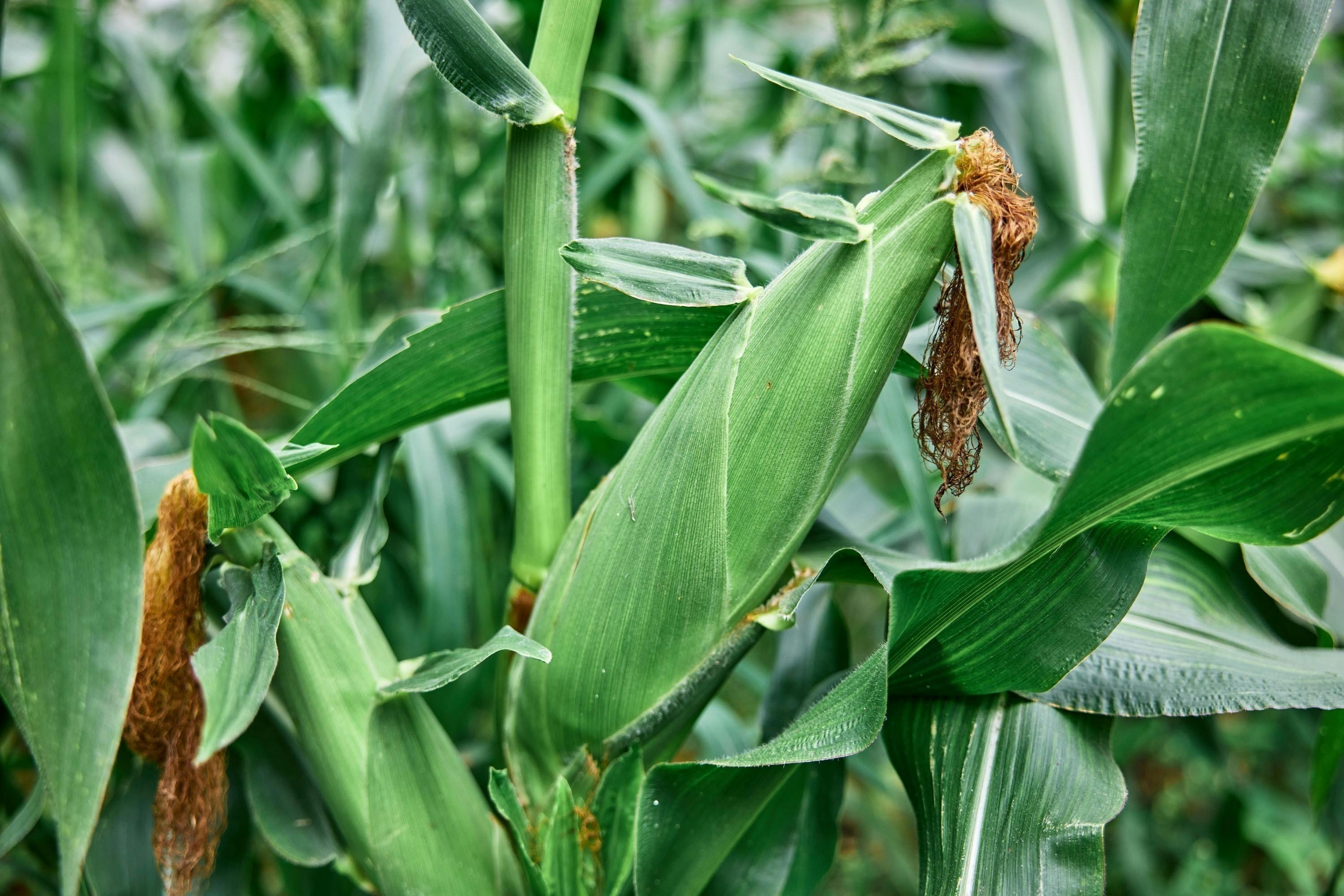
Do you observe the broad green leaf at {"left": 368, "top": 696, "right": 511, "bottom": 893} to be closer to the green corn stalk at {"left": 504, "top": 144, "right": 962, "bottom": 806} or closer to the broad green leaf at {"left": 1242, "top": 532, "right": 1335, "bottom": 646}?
the green corn stalk at {"left": 504, "top": 144, "right": 962, "bottom": 806}

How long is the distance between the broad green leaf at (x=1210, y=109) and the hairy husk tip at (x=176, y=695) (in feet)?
1.23

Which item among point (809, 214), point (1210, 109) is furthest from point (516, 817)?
point (1210, 109)

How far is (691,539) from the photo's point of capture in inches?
11.7

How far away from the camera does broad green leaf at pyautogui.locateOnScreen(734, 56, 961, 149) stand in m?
0.27

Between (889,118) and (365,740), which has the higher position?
(889,118)

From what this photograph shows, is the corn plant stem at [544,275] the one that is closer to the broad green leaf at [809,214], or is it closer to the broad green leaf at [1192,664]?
the broad green leaf at [809,214]

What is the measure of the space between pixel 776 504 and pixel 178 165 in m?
0.73

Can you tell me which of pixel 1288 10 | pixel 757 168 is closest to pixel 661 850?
pixel 1288 10

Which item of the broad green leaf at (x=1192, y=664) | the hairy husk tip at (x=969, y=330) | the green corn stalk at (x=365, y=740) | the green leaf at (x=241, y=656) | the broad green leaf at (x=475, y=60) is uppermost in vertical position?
the broad green leaf at (x=475, y=60)

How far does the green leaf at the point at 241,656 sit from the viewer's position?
244 mm

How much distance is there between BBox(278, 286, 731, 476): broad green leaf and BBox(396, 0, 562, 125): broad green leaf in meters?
0.07

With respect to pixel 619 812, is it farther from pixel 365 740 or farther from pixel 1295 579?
pixel 1295 579

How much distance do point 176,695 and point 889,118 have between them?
0.35 meters

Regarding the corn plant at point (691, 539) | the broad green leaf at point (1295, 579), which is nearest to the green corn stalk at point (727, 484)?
the corn plant at point (691, 539)
